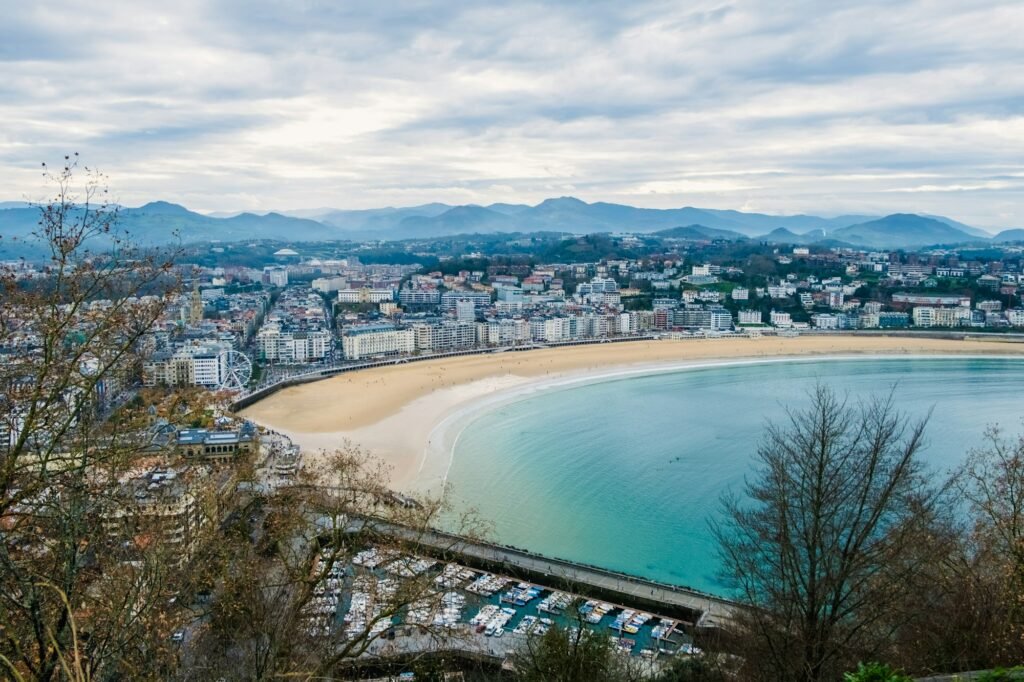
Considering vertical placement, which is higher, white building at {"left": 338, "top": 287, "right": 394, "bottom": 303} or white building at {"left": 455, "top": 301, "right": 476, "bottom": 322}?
white building at {"left": 338, "top": 287, "right": 394, "bottom": 303}

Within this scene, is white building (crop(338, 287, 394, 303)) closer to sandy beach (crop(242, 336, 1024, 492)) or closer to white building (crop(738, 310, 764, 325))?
sandy beach (crop(242, 336, 1024, 492))

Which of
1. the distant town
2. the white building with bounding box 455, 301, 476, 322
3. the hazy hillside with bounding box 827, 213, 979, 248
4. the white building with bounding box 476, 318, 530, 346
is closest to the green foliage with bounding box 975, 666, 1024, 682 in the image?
the distant town

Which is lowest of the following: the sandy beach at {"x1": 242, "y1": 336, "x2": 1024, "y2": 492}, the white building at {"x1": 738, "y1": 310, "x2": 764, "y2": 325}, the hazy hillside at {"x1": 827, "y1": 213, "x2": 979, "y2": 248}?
the sandy beach at {"x1": 242, "y1": 336, "x2": 1024, "y2": 492}

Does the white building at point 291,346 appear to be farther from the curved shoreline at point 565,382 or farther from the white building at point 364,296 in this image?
the white building at point 364,296

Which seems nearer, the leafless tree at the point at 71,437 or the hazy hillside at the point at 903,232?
the leafless tree at the point at 71,437

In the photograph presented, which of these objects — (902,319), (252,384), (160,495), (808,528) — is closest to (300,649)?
(160,495)

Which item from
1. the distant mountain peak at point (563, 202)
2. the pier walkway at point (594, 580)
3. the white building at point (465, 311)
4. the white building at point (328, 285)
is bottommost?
the pier walkway at point (594, 580)

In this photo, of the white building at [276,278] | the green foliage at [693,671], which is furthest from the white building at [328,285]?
the green foliage at [693,671]
